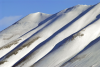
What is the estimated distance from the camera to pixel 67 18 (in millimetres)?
39469

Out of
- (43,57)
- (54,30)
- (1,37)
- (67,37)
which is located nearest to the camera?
(43,57)

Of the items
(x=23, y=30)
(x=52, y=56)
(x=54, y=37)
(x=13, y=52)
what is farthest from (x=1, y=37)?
(x=52, y=56)

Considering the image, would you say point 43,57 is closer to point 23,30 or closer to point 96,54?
point 96,54

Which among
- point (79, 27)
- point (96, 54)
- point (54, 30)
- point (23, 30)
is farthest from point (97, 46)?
point (23, 30)

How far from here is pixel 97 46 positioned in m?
25.4

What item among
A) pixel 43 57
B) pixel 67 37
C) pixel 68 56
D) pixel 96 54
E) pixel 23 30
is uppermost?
pixel 23 30

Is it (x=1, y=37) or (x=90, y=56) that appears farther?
(x=1, y=37)

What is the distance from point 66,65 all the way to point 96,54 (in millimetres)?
3884

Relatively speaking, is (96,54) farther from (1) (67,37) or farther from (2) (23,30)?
(2) (23,30)

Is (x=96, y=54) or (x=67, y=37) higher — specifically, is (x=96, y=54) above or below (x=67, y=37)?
below

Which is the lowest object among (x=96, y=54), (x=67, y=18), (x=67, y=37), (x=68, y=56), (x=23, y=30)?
(x=96, y=54)

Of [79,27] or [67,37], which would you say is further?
[79,27]

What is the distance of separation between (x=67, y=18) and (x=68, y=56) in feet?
46.0

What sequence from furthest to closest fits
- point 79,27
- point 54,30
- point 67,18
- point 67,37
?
point 67,18, point 54,30, point 79,27, point 67,37
